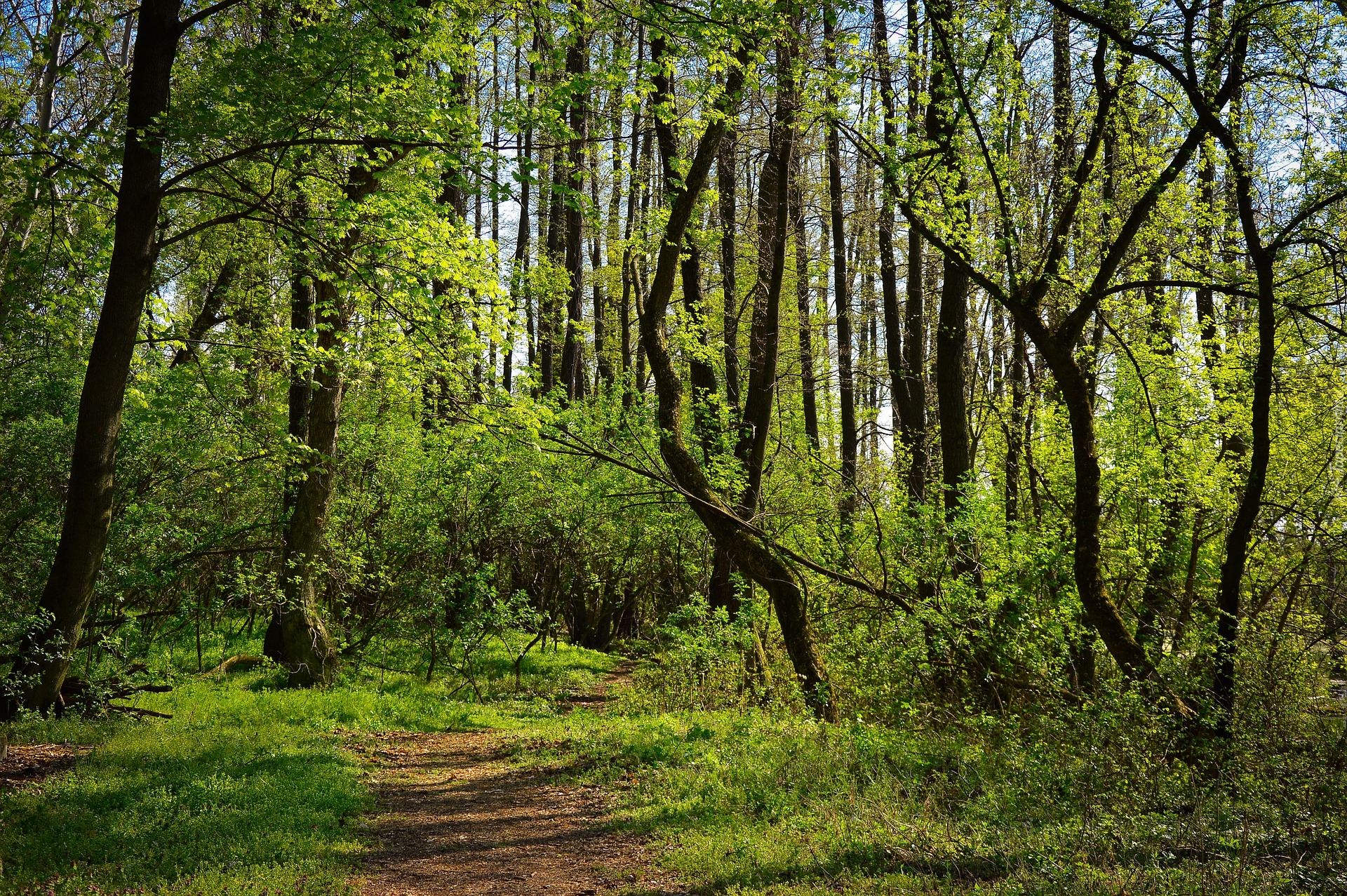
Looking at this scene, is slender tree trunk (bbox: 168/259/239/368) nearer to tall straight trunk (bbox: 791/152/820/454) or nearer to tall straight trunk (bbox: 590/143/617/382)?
tall straight trunk (bbox: 791/152/820/454)

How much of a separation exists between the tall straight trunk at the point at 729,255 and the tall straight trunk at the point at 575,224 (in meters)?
2.41

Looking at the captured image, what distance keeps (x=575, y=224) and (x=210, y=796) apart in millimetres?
15946

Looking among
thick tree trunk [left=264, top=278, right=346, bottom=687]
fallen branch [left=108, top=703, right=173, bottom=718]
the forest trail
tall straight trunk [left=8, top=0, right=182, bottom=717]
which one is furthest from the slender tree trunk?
the forest trail

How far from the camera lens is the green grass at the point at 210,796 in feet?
16.9

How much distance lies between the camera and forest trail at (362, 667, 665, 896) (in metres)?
5.73

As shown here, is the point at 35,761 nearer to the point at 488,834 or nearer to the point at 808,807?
the point at 488,834

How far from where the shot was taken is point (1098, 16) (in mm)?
6449

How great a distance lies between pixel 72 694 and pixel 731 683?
7.50 m

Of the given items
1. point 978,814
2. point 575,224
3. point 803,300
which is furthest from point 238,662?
point 803,300

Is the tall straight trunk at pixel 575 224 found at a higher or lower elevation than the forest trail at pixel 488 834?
higher

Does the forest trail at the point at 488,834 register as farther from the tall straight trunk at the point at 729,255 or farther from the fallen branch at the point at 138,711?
the tall straight trunk at the point at 729,255

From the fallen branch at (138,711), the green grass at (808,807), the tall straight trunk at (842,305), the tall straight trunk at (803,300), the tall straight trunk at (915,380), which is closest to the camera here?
the green grass at (808,807)

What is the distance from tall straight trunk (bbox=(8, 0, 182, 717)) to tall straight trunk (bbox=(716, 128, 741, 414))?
836 centimetres

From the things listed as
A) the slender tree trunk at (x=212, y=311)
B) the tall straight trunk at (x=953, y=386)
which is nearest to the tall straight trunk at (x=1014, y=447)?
the tall straight trunk at (x=953, y=386)
